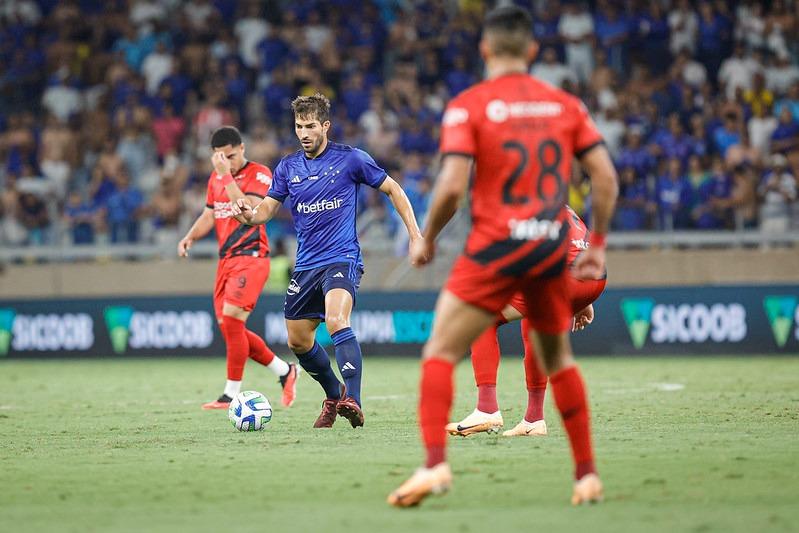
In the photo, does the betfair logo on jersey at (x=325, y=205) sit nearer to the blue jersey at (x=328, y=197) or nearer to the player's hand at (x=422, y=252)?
the blue jersey at (x=328, y=197)

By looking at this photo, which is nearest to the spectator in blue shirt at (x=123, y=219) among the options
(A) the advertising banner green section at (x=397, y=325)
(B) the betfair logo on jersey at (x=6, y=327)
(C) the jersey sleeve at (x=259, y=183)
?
(A) the advertising banner green section at (x=397, y=325)

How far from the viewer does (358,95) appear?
24.0 m

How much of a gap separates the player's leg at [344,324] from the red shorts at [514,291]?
12.4 ft

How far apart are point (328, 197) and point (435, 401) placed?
4464 mm

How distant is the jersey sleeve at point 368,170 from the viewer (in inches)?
412

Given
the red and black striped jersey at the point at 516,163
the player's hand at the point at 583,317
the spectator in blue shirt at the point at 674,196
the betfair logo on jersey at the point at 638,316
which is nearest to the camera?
the red and black striped jersey at the point at 516,163

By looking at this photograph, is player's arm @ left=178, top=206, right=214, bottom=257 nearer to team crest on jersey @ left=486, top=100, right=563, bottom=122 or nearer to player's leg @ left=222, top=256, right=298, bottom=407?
player's leg @ left=222, top=256, right=298, bottom=407

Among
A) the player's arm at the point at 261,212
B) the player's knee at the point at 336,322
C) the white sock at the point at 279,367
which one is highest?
the player's arm at the point at 261,212

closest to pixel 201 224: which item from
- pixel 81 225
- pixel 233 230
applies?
pixel 233 230

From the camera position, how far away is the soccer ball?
33.5 ft

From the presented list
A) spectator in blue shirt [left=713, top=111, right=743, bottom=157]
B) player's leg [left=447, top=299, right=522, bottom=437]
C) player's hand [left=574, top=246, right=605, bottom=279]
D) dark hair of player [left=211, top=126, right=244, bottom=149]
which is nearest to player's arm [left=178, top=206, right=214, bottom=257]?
dark hair of player [left=211, top=126, right=244, bottom=149]

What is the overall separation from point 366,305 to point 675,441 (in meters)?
12.0

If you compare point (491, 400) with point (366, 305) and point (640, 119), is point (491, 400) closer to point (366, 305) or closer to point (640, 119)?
point (366, 305)

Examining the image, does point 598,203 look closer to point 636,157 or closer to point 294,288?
point 294,288
